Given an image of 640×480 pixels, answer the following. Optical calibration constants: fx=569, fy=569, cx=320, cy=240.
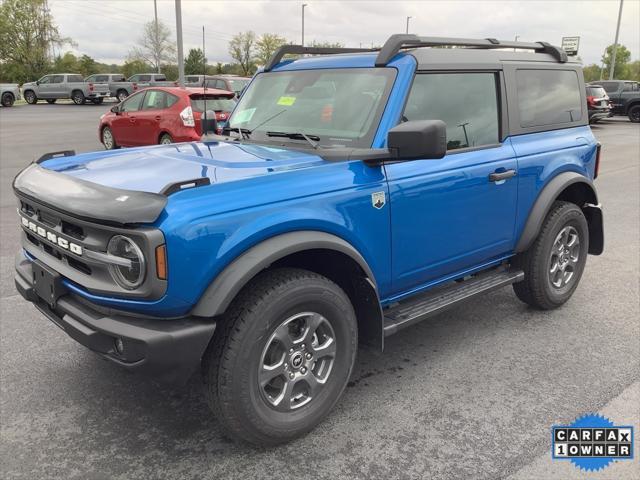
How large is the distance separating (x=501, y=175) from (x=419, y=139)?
1147mm

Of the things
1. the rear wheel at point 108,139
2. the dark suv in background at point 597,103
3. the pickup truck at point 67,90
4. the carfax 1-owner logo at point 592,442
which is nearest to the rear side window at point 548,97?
the carfax 1-owner logo at point 592,442

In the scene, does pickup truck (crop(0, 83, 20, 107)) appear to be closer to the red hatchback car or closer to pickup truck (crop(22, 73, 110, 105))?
pickup truck (crop(22, 73, 110, 105))

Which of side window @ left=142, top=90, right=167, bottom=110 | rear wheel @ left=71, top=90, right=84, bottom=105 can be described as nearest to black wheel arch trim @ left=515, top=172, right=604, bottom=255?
side window @ left=142, top=90, right=167, bottom=110

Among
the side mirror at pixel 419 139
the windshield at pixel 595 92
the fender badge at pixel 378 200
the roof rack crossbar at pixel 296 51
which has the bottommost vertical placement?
the fender badge at pixel 378 200

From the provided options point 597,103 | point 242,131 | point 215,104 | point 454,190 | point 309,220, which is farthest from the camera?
point 597,103

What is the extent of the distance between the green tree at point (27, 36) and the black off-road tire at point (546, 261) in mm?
61434

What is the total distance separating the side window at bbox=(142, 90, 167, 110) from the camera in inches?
487

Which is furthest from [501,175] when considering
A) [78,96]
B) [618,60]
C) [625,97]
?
[618,60]

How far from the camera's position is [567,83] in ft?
14.7

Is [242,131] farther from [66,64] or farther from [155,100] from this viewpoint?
[66,64]

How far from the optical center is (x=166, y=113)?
477 inches

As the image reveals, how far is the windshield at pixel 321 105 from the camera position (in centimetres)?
330

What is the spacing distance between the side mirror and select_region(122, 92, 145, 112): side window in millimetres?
11415

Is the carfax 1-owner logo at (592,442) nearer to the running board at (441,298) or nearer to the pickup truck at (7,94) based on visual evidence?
the running board at (441,298)
